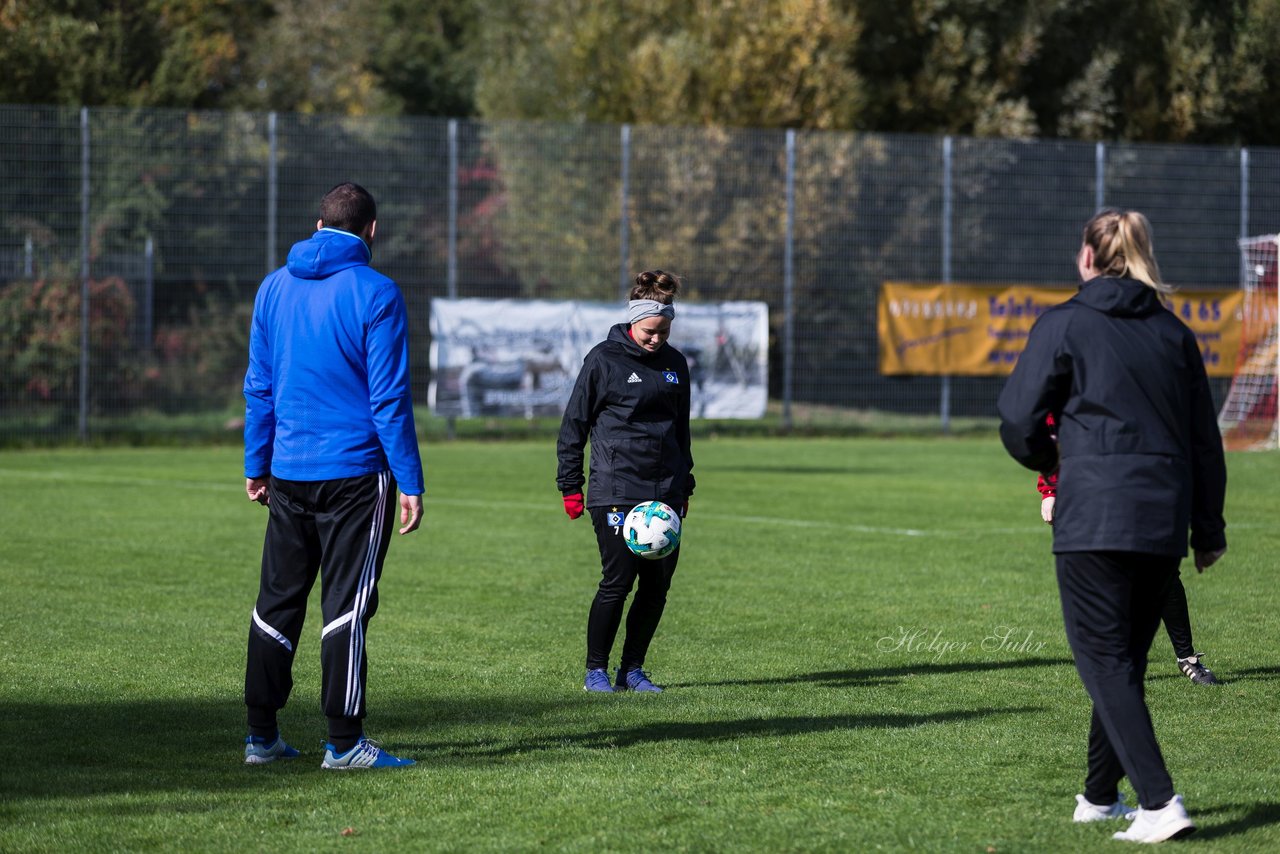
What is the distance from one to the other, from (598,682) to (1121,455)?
3.31m

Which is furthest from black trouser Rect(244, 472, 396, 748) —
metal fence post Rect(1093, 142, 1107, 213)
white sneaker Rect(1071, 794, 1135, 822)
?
metal fence post Rect(1093, 142, 1107, 213)

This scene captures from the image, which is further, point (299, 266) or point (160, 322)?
point (160, 322)

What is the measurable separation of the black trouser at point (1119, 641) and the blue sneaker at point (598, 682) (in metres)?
2.93

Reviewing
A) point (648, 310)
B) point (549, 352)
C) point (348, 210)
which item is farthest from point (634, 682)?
point (549, 352)

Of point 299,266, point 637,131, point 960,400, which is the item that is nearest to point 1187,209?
point 960,400

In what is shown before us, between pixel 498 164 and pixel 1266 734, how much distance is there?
20.4 metres

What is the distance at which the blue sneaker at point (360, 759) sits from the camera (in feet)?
19.5

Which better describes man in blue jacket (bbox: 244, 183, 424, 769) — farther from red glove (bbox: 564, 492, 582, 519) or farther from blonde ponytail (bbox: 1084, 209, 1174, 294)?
blonde ponytail (bbox: 1084, 209, 1174, 294)

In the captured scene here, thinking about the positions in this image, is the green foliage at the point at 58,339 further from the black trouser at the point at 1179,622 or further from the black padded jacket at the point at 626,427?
the black trouser at the point at 1179,622

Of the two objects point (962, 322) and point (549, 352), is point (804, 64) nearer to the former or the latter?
point (962, 322)

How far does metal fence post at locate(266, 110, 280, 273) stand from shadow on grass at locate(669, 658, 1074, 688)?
18.1 metres

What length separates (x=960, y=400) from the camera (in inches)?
1094

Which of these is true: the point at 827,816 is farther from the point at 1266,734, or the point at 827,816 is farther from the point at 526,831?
the point at 1266,734

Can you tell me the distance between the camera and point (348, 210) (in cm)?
596
